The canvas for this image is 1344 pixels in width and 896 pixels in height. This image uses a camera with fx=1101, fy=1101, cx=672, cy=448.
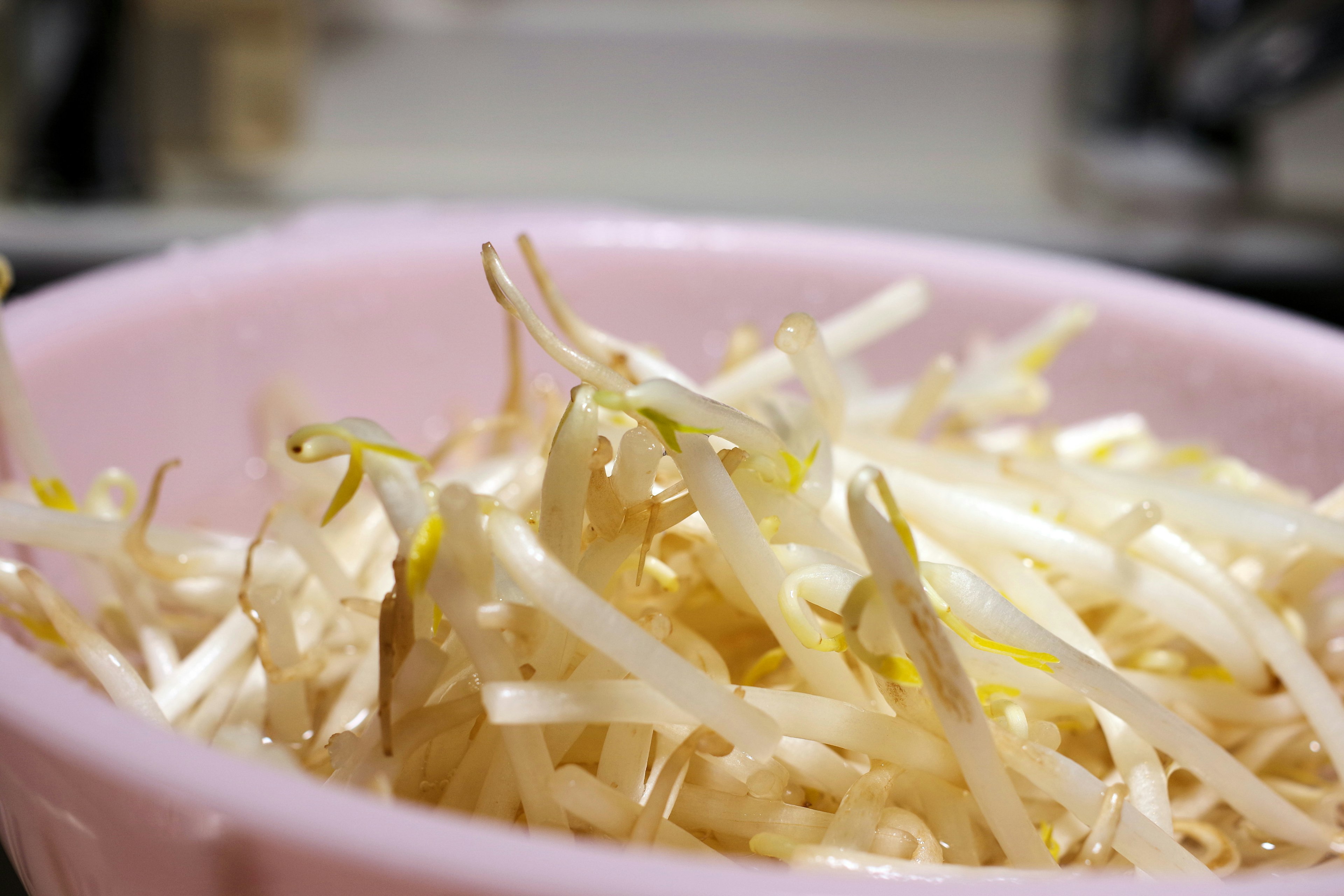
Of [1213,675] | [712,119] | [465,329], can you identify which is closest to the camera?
[1213,675]

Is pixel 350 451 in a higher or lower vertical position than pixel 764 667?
higher

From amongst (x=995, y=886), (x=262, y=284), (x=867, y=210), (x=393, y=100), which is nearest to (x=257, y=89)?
(x=393, y=100)

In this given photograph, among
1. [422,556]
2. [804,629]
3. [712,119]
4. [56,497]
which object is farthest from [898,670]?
[712,119]

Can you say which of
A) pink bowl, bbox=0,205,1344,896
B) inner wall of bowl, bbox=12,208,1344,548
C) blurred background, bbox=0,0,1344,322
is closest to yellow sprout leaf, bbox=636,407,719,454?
pink bowl, bbox=0,205,1344,896

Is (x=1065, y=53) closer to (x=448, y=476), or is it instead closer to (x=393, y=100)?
(x=393, y=100)

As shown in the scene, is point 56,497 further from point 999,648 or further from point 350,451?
point 999,648

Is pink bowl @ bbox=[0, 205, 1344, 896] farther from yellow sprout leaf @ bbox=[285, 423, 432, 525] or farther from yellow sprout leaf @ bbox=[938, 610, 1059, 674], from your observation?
yellow sprout leaf @ bbox=[938, 610, 1059, 674]
